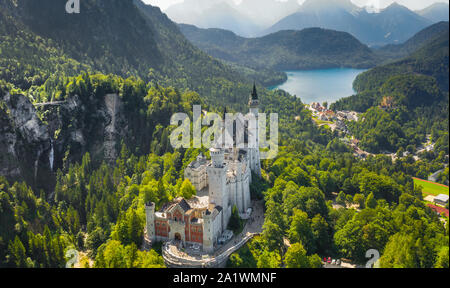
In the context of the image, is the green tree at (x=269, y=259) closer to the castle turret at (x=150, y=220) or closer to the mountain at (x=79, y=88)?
the castle turret at (x=150, y=220)

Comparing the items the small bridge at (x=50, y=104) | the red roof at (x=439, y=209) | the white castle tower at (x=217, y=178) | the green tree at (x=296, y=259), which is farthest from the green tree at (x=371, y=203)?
the small bridge at (x=50, y=104)

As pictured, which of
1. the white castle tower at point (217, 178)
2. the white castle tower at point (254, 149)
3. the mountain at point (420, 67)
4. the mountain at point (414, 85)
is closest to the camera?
the white castle tower at point (217, 178)

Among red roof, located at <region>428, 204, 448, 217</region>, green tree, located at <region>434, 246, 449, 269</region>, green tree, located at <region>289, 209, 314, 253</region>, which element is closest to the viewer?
green tree, located at <region>434, 246, 449, 269</region>

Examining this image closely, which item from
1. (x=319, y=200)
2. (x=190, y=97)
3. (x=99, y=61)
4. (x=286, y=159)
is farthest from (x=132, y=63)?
(x=319, y=200)

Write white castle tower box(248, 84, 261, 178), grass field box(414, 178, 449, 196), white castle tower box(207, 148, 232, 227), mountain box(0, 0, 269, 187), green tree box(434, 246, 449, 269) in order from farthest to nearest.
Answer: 1. grass field box(414, 178, 449, 196)
2. mountain box(0, 0, 269, 187)
3. white castle tower box(248, 84, 261, 178)
4. white castle tower box(207, 148, 232, 227)
5. green tree box(434, 246, 449, 269)

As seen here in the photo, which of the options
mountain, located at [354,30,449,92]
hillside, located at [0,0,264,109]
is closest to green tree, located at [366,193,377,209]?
mountain, located at [354,30,449,92]

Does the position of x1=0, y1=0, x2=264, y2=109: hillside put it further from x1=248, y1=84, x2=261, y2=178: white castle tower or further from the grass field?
the grass field

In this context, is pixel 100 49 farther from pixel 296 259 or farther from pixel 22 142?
pixel 296 259

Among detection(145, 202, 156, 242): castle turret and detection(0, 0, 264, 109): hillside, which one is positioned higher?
detection(0, 0, 264, 109): hillside
